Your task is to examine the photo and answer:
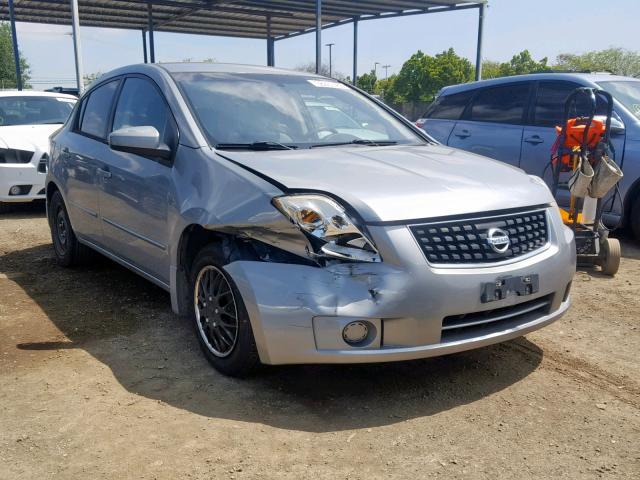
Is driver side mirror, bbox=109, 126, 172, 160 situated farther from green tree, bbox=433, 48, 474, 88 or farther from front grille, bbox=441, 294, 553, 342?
green tree, bbox=433, 48, 474, 88

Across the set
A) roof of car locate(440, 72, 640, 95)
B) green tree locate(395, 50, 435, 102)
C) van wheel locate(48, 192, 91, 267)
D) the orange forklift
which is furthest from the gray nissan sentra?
green tree locate(395, 50, 435, 102)

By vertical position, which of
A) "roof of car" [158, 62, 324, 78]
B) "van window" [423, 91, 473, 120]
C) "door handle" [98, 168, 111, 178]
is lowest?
"door handle" [98, 168, 111, 178]

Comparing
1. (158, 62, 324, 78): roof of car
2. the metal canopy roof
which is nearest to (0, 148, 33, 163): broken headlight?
(158, 62, 324, 78): roof of car

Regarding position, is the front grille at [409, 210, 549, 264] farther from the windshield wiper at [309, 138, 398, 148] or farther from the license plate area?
the windshield wiper at [309, 138, 398, 148]

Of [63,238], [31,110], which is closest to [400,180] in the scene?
[63,238]

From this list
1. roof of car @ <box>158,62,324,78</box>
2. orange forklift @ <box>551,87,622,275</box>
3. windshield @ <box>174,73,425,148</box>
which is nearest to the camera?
windshield @ <box>174,73,425,148</box>

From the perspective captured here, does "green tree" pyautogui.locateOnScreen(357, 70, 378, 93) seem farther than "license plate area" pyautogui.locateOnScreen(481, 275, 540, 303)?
Yes

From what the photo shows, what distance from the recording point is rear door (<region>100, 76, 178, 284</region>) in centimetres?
378

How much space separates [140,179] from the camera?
3.98m

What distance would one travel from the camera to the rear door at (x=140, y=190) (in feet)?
12.4

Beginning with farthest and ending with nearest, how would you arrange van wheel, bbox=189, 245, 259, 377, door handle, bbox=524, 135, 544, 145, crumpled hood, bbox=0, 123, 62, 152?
crumpled hood, bbox=0, 123, 62, 152, door handle, bbox=524, 135, 544, 145, van wheel, bbox=189, 245, 259, 377

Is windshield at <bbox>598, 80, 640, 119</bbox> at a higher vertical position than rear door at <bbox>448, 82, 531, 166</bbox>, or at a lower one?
higher

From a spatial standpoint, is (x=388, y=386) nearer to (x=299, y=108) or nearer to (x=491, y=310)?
(x=491, y=310)

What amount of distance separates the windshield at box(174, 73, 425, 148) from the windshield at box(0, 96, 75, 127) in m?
5.87
